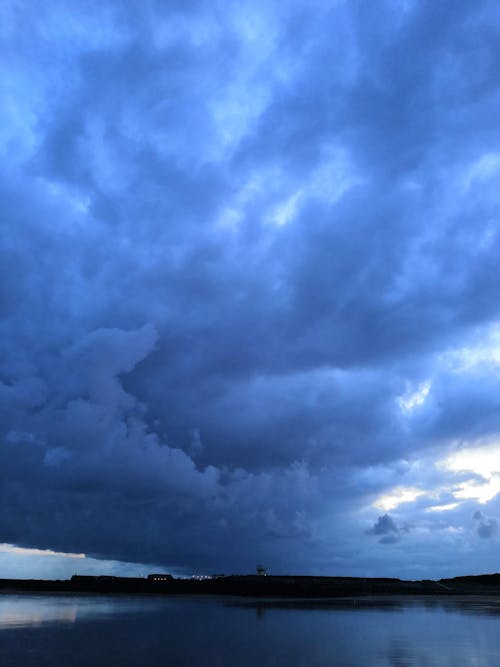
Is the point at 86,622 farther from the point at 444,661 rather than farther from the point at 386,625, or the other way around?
the point at 444,661

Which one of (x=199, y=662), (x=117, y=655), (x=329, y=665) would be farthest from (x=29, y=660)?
(x=329, y=665)

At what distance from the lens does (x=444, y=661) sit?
46.0 meters

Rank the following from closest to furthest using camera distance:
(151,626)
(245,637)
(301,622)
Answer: (245,637) → (151,626) → (301,622)

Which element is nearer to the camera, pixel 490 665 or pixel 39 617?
pixel 490 665

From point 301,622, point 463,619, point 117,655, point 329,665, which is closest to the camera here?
point 329,665

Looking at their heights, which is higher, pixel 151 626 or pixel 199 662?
pixel 151 626

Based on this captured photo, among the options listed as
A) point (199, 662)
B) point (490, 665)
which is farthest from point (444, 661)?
point (199, 662)

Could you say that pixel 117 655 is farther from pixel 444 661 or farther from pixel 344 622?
pixel 344 622

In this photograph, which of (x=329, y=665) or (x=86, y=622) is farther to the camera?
(x=86, y=622)

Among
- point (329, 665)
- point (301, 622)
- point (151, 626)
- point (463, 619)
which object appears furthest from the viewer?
point (463, 619)

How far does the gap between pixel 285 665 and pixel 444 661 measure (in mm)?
13140

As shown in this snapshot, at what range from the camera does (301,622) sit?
80562 mm

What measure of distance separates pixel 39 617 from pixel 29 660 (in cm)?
4707

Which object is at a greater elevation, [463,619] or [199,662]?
[463,619]
